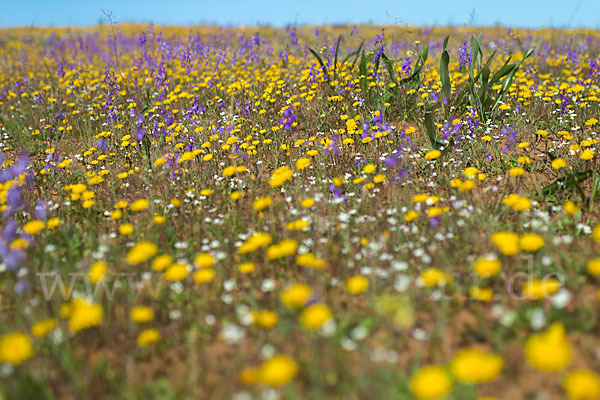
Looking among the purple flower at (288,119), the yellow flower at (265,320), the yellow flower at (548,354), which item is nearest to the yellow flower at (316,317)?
the yellow flower at (265,320)

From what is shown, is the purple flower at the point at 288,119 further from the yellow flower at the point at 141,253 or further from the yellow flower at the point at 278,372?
the yellow flower at the point at 278,372

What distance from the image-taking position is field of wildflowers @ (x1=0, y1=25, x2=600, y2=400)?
1851mm

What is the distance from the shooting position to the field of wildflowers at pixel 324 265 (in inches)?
72.9

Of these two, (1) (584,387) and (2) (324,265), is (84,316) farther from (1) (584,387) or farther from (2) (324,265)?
(1) (584,387)

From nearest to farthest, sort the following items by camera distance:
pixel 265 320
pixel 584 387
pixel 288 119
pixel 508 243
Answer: pixel 584 387 < pixel 265 320 < pixel 508 243 < pixel 288 119

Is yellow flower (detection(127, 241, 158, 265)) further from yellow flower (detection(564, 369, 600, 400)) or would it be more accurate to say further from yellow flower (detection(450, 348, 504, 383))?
yellow flower (detection(564, 369, 600, 400))

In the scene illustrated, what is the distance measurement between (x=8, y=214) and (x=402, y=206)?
10.3ft

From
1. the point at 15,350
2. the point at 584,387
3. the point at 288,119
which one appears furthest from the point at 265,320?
the point at 288,119

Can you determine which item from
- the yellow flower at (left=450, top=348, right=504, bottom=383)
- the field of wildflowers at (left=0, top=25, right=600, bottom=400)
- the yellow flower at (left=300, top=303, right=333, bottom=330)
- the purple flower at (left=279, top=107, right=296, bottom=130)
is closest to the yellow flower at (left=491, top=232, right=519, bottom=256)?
the field of wildflowers at (left=0, top=25, right=600, bottom=400)

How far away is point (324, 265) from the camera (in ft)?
8.82

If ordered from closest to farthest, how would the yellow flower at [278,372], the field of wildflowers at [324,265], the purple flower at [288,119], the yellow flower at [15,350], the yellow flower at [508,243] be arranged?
the yellow flower at [278,372], the yellow flower at [15,350], the field of wildflowers at [324,265], the yellow flower at [508,243], the purple flower at [288,119]

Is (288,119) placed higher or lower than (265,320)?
higher

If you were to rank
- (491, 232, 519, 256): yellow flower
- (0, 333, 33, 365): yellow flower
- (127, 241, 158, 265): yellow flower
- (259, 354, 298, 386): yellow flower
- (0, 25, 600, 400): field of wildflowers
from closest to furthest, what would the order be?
(259, 354, 298, 386): yellow flower → (0, 333, 33, 365): yellow flower → (0, 25, 600, 400): field of wildflowers → (491, 232, 519, 256): yellow flower → (127, 241, 158, 265): yellow flower

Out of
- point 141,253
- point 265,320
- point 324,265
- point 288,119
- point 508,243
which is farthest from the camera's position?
point 288,119
